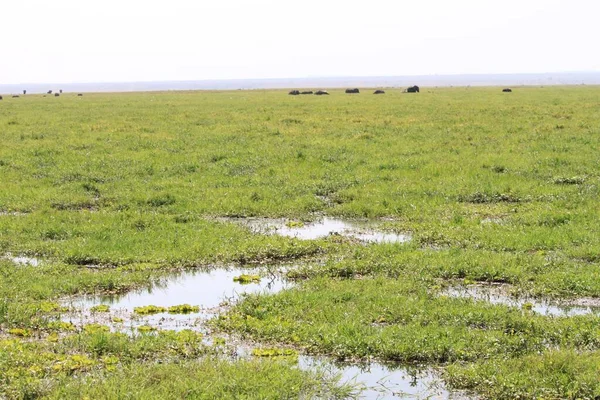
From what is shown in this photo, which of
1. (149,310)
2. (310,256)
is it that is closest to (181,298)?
(149,310)

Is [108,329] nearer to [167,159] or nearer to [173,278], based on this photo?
[173,278]

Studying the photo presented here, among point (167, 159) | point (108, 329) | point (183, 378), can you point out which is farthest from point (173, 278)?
point (167, 159)

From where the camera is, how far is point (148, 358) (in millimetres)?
8719

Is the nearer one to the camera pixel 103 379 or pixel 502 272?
pixel 103 379

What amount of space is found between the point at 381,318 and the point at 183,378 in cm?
313

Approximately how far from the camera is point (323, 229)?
15.9 meters

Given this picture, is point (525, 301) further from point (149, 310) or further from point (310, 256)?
point (149, 310)

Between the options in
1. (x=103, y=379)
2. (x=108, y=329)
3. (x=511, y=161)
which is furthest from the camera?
(x=511, y=161)

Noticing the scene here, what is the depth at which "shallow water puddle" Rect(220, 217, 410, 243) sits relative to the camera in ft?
49.3

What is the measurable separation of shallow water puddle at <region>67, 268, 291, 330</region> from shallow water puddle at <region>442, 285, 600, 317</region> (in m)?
2.92

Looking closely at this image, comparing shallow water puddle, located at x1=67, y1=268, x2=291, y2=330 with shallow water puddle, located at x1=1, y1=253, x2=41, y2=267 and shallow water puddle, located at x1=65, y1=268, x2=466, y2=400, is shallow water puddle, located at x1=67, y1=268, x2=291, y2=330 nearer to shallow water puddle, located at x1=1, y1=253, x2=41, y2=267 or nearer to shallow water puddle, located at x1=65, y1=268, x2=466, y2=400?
shallow water puddle, located at x1=65, y1=268, x2=466, y2=400

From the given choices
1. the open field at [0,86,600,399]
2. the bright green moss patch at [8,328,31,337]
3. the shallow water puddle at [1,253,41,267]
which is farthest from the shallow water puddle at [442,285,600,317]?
the shallow water puddle at [1,253,41,267]

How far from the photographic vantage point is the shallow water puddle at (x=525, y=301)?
10414mm

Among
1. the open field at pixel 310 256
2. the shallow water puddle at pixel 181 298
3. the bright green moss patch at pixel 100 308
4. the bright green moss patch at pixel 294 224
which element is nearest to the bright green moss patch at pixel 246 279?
the shallow water puddle at pixel 181 298
